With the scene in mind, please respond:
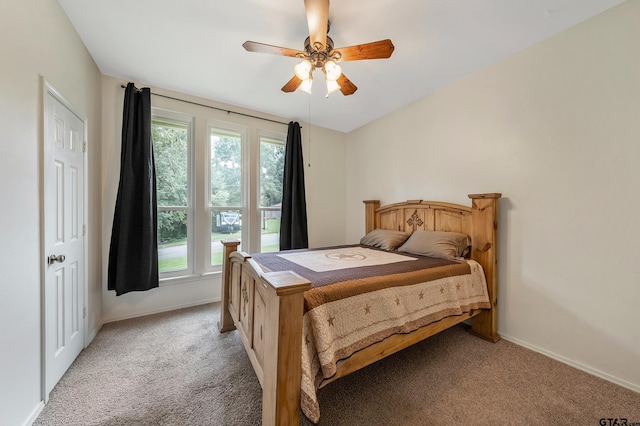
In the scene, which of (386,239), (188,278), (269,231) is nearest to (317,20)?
(386,239)

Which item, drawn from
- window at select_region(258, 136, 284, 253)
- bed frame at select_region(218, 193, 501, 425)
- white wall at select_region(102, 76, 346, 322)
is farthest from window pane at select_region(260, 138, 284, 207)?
bed frame at select_region(218, 193, 501, 425)

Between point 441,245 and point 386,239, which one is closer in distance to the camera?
point 441,245

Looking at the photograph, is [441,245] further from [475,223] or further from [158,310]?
[158,310]

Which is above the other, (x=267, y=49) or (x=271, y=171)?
(x=267, y=49)

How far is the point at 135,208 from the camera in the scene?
8.64 feet

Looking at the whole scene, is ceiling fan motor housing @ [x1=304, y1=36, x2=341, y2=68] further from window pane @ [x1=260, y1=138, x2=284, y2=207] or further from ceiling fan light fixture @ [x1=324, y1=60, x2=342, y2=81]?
window pane @ [x1=260, y1=138, x2=284, y2=207]

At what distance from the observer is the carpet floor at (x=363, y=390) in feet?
4.66

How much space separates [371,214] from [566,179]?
2171mm

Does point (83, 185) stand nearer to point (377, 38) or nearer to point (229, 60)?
point (229, 60)

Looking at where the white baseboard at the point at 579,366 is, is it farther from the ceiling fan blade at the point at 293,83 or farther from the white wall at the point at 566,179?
the ceiling fan blade at the point at 293,83

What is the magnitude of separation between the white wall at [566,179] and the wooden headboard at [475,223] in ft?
0.49

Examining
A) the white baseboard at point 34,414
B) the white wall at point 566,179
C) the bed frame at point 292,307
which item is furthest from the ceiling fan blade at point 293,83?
the white baseboard at point 34,414

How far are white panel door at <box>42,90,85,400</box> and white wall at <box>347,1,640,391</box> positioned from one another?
11.6 feet

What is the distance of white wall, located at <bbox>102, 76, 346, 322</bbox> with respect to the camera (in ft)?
8.60
